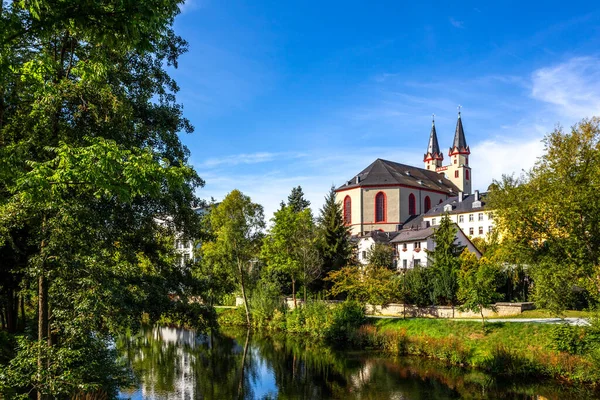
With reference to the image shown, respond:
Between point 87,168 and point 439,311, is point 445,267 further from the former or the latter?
point 87,168

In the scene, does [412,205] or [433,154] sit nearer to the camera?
[412,205]

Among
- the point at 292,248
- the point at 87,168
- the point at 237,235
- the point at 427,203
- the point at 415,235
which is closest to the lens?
the point at 87,168

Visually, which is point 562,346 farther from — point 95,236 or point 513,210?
point 95,236

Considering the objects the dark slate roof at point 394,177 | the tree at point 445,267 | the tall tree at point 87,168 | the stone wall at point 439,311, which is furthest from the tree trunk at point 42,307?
the dark slate roof at point 394,177

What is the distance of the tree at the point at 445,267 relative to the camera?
31.8 metres

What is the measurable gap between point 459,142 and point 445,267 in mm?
77004

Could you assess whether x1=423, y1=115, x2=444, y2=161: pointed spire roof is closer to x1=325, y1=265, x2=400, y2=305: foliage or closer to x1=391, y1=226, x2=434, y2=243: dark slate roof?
x1=391, y1=226, x2=434, y2=243: dark slate roof

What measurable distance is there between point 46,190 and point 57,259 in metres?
4.21

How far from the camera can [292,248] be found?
128 feet

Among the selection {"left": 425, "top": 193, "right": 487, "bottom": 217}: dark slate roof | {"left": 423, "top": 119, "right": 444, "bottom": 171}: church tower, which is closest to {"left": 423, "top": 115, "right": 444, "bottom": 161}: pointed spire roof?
{"left": 423, "top": 119, "right": 444, "bottom": 171}: church tower

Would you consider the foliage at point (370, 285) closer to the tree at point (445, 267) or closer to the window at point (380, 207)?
the tree at point (445, 267)

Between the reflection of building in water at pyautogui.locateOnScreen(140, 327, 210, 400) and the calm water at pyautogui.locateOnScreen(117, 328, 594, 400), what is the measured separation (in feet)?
0.12

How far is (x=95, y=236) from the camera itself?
34.4ft

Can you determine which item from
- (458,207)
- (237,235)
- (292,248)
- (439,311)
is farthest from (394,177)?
(439,311)
